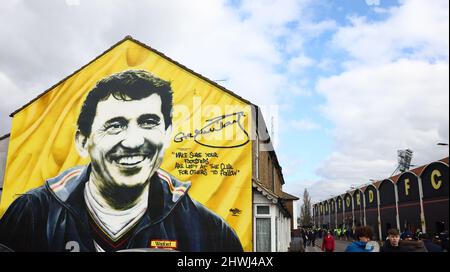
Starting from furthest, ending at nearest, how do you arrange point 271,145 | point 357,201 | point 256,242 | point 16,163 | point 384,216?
point 357,201 < point 384,216 < point 271,145 < point 16,163 < point 256,242

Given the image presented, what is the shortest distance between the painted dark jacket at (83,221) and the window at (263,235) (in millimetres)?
964

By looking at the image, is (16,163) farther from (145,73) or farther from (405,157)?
(405,157)

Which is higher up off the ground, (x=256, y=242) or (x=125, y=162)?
(x=125, y=162)

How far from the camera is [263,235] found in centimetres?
1540

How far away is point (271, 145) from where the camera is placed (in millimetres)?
22141

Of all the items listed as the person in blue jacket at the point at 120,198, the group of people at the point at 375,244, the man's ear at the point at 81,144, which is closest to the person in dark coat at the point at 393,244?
the group of people at the point at 375,244

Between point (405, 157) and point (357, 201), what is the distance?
23.3 m

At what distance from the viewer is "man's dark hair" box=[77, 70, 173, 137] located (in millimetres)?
16611

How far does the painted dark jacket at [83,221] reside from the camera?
49.3 ft

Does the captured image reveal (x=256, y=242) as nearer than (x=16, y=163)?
Yes

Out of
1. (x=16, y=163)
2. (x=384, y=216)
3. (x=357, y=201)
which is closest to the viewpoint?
(x=16, y=163)

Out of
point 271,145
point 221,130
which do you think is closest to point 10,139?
point 221,130
